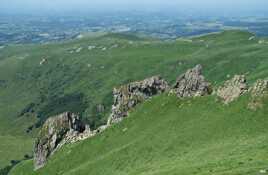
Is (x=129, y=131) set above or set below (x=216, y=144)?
below

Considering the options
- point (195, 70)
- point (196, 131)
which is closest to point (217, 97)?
point (196, 131)

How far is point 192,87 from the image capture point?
120 meters

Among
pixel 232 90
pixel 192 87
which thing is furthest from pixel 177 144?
pixel 192 87

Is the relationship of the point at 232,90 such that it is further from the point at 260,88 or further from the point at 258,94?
the point at 258,94

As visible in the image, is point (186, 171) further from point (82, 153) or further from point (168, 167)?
point (82, 153)

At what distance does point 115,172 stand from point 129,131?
24867 mm

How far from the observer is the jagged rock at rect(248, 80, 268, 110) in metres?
90.9

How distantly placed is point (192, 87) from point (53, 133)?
47.6m

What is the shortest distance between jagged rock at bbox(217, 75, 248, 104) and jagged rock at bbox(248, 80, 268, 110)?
3.57m

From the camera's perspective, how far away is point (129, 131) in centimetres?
11156

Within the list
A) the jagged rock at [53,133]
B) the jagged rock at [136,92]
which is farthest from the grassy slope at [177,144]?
the jagged rock at [136,92]

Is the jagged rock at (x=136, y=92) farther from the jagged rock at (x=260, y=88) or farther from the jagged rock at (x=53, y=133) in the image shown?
the jagged rock at (x=260, y=88)

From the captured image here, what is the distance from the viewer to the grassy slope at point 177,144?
214ft

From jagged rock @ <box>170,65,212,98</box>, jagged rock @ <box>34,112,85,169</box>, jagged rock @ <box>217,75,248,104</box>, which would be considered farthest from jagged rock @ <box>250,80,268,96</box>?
jagged rock @ <box>34,112,85,169</box>
